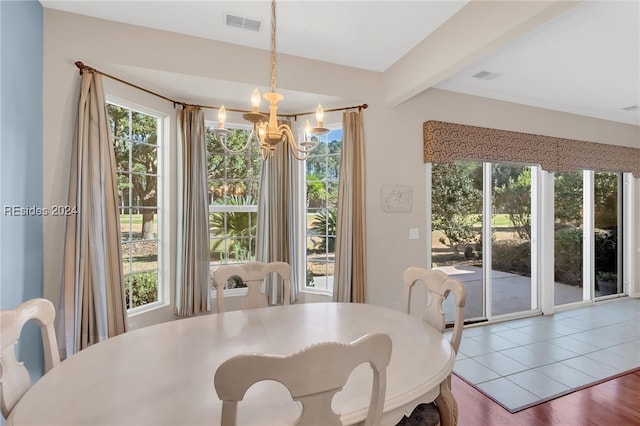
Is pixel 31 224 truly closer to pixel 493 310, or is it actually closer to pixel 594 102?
pixel 493 310

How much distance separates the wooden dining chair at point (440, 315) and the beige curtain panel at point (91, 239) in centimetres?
214

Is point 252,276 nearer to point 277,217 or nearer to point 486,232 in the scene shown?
point 277,217

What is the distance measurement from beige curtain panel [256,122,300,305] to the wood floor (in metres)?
1.80

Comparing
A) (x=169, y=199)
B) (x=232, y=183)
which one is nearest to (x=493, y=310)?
(x=232, y=183)

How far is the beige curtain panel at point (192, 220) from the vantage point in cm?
288

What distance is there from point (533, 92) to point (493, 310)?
2.67 meters

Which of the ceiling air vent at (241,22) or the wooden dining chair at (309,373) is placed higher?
the ceiling air vent at (241,22)

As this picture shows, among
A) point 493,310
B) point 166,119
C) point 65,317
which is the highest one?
point 166,119

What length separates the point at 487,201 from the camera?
3.80 metres

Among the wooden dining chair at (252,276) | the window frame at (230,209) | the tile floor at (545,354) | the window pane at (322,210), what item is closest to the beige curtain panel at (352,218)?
the window pane at (322,210)

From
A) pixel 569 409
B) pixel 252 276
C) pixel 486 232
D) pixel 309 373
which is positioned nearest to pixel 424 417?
pixel 309 373

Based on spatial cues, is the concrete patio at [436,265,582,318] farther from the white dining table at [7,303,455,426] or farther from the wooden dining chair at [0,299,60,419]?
the wooden dining chair at [0,299,60,419]

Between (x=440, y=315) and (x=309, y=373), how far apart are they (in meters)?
1.18

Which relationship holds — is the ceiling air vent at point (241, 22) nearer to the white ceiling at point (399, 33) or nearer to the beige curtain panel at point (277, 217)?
the white ceiling at point (399, 33)
